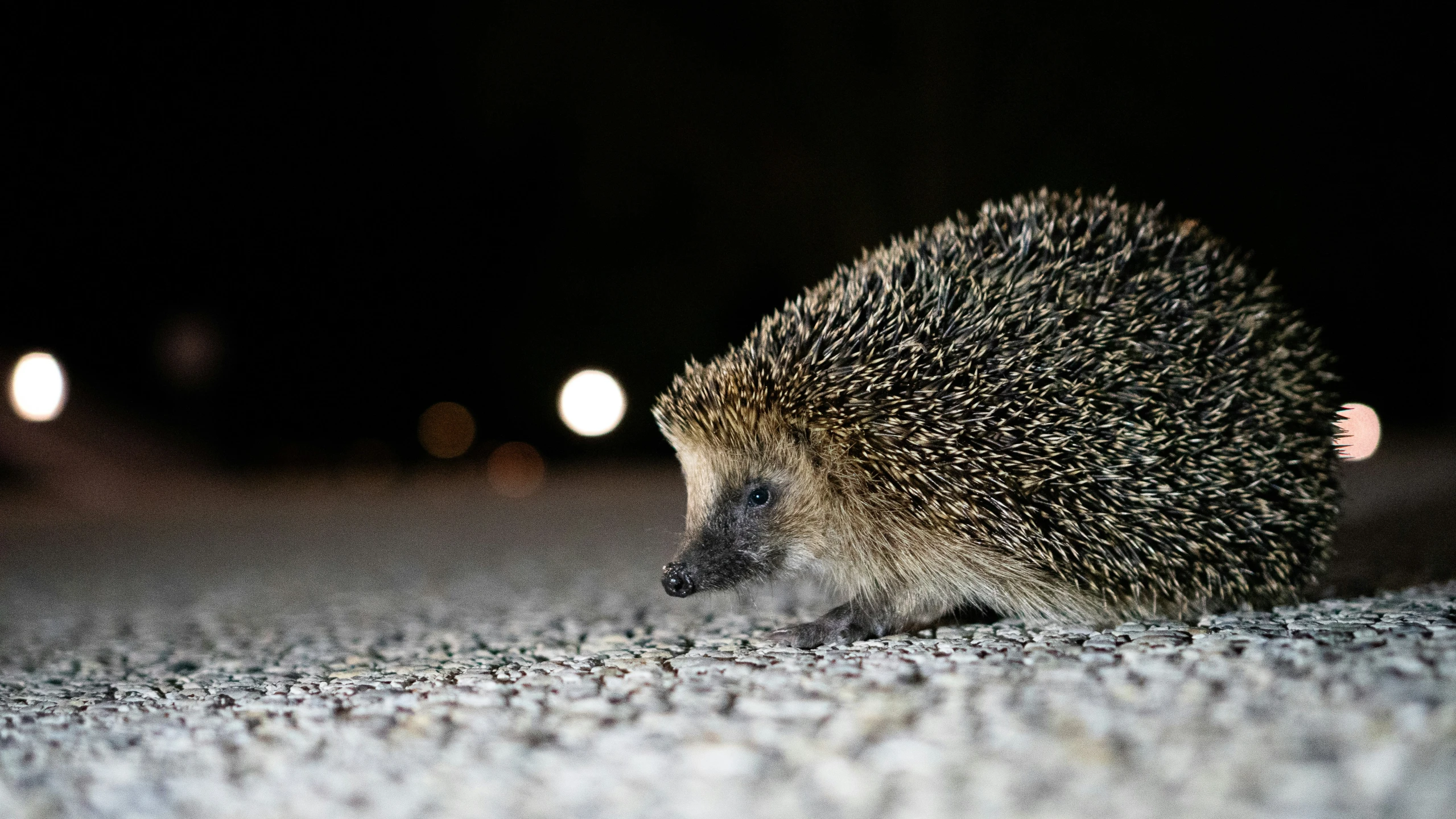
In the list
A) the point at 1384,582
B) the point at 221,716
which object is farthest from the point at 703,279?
the point at 221,716

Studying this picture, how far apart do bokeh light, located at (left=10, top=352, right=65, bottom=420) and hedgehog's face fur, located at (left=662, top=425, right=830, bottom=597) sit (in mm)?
9405

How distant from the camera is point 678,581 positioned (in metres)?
3.04

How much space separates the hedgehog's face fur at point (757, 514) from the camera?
10.2 feet

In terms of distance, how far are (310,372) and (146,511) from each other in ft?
17.4

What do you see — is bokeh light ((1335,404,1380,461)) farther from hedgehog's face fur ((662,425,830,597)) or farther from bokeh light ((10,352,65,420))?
bokeh light ((10,352,65,420))

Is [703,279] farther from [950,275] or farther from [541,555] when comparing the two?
[950,275]

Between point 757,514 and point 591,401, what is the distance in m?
9.35

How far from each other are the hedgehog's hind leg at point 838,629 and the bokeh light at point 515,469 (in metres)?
8.76

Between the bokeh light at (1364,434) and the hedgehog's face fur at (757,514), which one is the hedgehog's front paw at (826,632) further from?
the bokeh light at (1364,434)

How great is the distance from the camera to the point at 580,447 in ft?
51.7

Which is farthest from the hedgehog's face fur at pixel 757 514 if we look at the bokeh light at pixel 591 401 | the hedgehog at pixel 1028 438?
the bokeh light at pixel 591 401

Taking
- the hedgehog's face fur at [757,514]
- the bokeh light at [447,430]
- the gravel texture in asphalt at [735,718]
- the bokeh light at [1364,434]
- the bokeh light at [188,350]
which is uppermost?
the bokeh light at [188,350]

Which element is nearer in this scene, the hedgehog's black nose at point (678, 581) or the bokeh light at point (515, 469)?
the hedgehog's black nose at point (678, 581)

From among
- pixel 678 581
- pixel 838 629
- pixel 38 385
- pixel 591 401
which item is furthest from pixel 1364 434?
pixel 38 385
